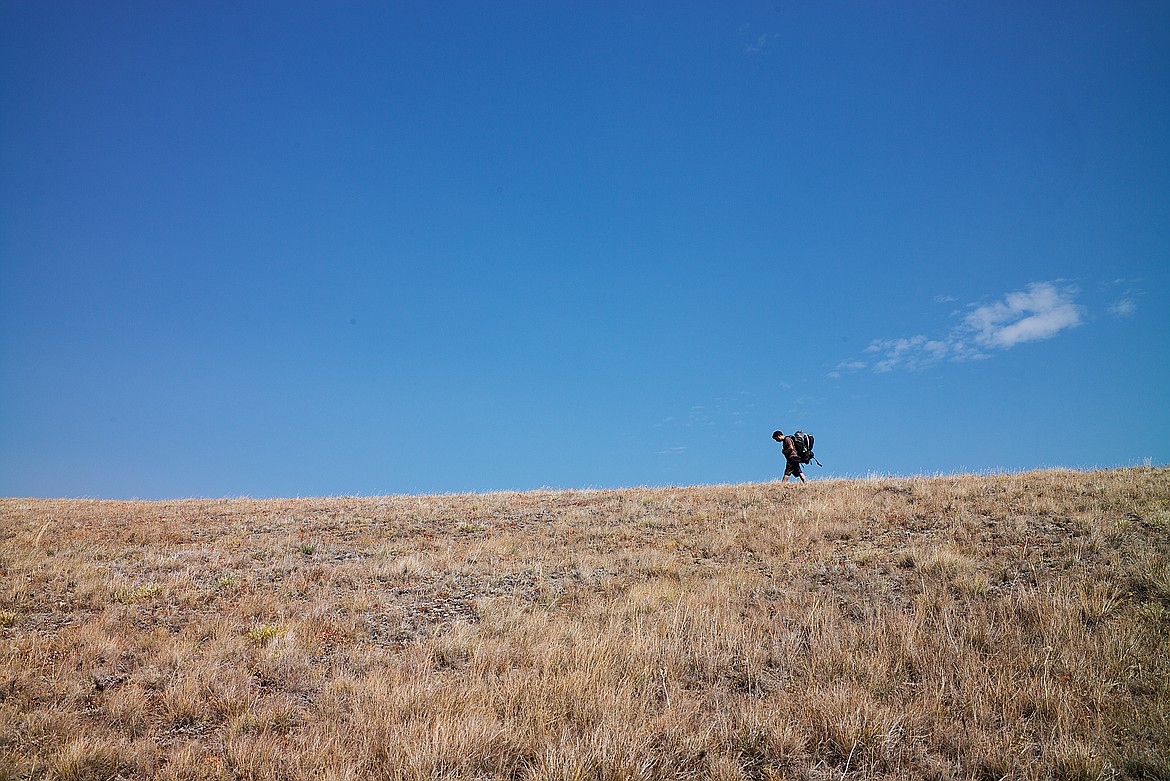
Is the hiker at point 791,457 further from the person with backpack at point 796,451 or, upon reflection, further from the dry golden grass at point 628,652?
the dry golden grass at point 628,652

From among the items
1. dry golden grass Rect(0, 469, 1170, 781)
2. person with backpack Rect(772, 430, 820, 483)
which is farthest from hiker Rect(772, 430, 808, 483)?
dry golden grass Rect(0, 469, 1170, 781)

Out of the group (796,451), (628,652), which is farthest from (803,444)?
(628,652)

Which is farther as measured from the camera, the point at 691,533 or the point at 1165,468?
the point at 1165,468

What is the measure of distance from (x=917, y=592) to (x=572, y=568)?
6153mm

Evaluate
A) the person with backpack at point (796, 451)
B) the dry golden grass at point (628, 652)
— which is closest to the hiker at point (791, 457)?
the person with backpack at point (796, 451)

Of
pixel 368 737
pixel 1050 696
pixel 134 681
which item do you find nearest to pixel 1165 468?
pixel 1050 696

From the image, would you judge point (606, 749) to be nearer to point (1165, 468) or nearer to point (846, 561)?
point (846, 561)

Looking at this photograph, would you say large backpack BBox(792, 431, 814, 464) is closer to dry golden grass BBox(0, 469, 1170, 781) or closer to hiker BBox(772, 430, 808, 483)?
hiker BBox(772, 430, 808, 483)

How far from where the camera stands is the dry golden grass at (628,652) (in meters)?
4.84

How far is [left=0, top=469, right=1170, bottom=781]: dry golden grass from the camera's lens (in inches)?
191

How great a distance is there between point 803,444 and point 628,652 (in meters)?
18.6

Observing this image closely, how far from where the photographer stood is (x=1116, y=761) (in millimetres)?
4555

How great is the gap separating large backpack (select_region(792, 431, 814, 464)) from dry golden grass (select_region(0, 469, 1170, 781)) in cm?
854

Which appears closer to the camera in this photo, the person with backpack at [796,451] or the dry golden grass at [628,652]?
the dry golden grass at [628,652]
